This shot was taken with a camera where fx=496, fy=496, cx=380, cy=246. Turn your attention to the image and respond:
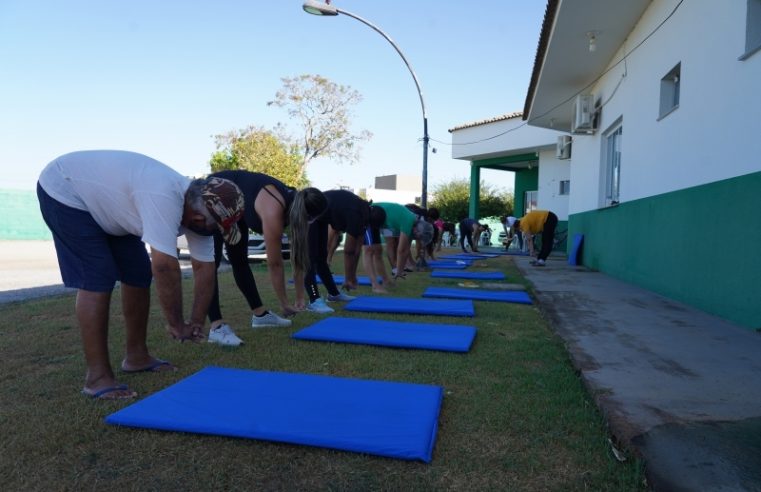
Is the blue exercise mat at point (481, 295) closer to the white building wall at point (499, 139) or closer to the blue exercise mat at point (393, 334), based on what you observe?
the blue exercise mat at point (393, 334)

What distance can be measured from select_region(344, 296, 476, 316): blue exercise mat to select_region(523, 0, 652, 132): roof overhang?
16.1ft

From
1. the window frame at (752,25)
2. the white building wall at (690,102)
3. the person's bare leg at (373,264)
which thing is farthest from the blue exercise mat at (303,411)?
the window frame at (752,25)

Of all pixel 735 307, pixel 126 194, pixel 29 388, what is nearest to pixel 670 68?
pixel 735 307

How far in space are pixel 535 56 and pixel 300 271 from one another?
7.32 meters

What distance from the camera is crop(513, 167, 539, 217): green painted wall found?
23.3 m

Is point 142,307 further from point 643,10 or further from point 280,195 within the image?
point 643,10

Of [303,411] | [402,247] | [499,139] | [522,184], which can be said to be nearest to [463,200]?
[522,184]

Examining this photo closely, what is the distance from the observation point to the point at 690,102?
5.53 m

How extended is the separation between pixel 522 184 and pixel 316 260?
65.8ft

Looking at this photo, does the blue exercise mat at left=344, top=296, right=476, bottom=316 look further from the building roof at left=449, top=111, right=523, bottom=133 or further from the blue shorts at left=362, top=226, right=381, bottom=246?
the building roof at left=449, top=111, right=523, bottom=133

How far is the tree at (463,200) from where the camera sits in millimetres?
27844

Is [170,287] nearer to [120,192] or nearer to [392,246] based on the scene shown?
[120,192]

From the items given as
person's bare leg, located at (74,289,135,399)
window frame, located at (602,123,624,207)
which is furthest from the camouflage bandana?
window frame, located at (602,123,624,207)

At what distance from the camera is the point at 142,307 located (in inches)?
113
